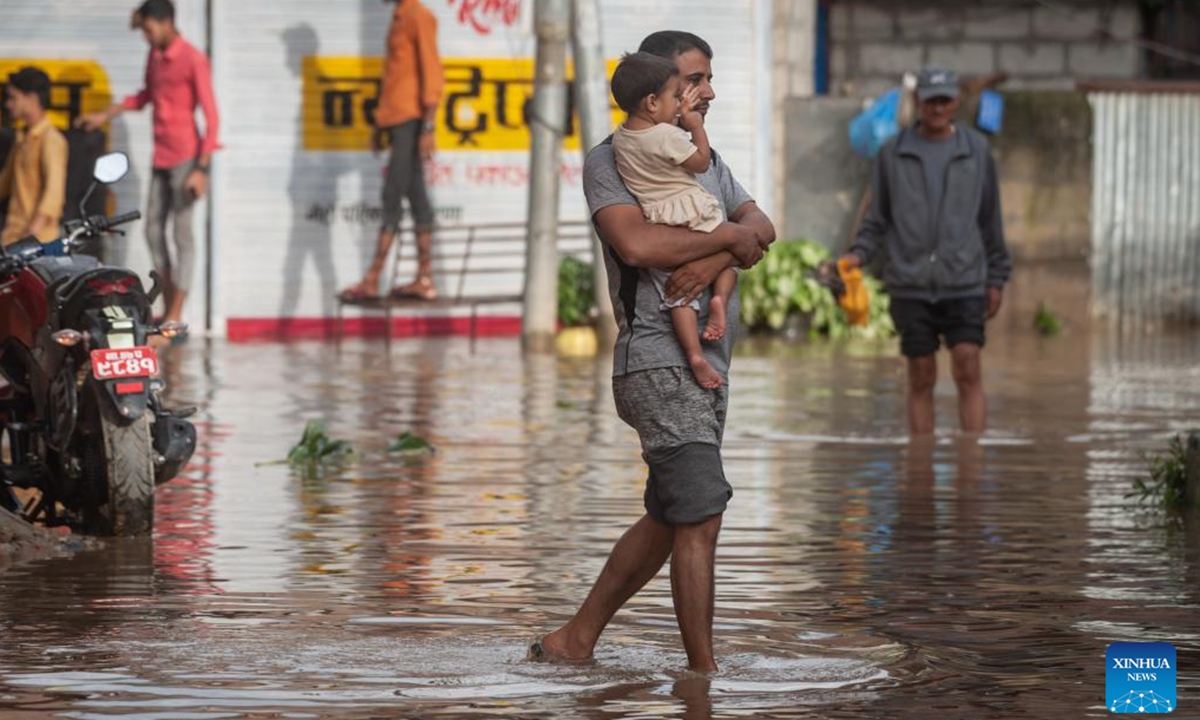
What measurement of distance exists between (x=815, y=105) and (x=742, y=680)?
17.9 m

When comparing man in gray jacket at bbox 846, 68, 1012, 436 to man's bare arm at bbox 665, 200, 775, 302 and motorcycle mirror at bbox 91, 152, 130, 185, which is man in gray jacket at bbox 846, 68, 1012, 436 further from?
man's bare arm at bbox 665, 200, 775, 302

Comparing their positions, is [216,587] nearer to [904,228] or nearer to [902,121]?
[904,228]

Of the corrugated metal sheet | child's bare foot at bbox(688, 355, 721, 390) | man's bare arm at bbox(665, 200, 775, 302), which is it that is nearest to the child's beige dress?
man's bare arm at bbox(665, 200, 775, 302)

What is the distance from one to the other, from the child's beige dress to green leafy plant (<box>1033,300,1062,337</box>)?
57.4 feet

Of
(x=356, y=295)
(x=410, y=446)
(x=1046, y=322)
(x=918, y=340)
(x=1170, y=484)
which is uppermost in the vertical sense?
(x=918, y=340)

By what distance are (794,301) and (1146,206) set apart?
3818 millimetres

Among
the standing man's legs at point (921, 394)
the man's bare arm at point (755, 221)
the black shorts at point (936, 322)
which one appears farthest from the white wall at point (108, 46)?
the man's bare arm at point (755, 221)

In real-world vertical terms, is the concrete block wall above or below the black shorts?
above

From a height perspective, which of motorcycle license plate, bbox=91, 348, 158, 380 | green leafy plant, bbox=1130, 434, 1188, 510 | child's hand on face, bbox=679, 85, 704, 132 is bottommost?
green leafy plant, bbox=1130, 434, 1188, 510

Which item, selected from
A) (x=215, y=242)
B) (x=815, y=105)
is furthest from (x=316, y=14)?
(x=815, y=105)

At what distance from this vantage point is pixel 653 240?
22.9ft

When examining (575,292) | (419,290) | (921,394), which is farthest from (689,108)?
(575,292)

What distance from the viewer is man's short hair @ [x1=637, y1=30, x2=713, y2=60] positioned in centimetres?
711

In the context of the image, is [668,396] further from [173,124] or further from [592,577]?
[173,124]
